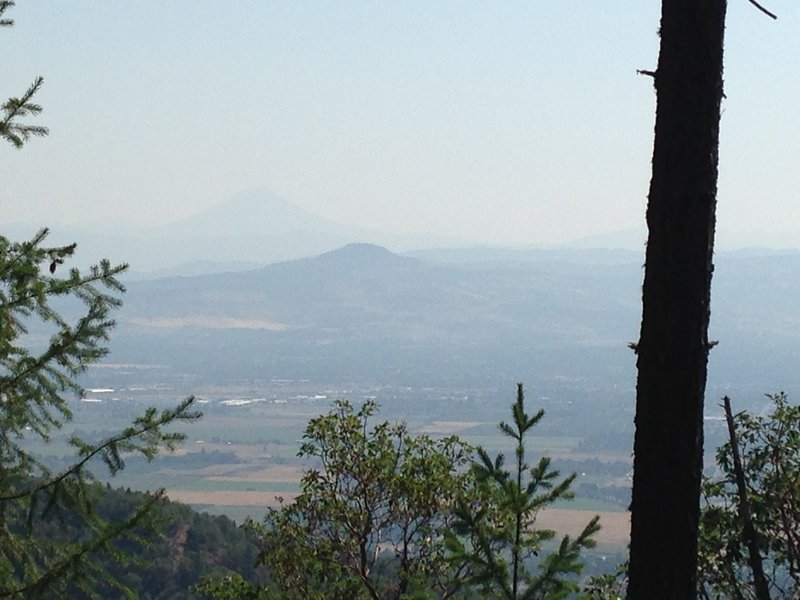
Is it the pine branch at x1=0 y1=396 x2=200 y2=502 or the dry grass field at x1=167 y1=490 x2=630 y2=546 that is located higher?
the pine branch at x1=0 y1=396 x2=200 y2=502

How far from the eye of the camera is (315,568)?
41.0ft

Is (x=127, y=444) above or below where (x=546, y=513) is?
above

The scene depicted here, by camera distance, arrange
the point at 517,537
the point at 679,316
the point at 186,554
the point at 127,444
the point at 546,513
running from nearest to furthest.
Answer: the point at 679,316 < the point at 517,537 < the point at 127,444 < the point at 186,554 < the point at 546,513

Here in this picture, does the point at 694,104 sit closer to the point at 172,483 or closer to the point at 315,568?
the point at 315,568

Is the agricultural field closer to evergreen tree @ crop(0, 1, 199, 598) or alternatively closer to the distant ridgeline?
the distant ridgeline

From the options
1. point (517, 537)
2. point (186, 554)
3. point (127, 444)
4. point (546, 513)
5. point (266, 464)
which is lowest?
point (546, 513)

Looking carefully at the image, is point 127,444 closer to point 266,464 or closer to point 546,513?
point 546,513

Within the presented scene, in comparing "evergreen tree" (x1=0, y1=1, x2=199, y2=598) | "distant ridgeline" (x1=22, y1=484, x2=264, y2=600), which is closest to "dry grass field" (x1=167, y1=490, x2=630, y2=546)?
"distant ridgeline" (x1=22, y1=484, x2=264, y2=600)

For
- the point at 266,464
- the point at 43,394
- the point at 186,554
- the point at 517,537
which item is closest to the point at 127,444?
the point at 43,394

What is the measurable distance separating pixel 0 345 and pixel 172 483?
133491mm

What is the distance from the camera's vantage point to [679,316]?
15.6 feet

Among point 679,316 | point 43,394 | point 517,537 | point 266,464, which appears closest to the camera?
point 679,316

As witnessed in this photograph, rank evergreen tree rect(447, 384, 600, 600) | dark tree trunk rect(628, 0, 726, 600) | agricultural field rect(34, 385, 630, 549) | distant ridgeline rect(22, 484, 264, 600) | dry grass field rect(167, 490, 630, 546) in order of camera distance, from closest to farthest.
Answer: dark tree trunk rect(628, 0, 726, 600) → evergreen tree rect(447, 384, 600, 600) → distant ridgeline rect(22, 484, 264, 600) → dry grass field rect(167, 490, 630, 546) → agricultural field rect(34, 385, 630, 549)

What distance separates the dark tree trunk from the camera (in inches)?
187
